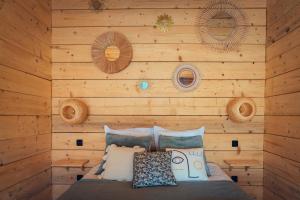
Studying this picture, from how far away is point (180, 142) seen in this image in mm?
2482

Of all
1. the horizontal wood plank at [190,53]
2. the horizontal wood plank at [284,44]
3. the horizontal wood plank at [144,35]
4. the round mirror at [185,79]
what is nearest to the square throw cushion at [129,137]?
the round mirror at [185,79]

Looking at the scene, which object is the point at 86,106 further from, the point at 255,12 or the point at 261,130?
the point at 255,12

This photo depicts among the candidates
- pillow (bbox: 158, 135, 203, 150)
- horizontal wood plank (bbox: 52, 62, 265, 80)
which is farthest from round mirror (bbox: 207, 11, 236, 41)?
pillow (bbox: 158, 135, 203, 150)

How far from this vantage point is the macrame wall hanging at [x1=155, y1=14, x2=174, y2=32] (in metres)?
2.82

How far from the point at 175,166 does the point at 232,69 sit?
1317mm

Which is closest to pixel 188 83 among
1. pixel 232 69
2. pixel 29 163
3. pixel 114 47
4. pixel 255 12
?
pixel 232 69

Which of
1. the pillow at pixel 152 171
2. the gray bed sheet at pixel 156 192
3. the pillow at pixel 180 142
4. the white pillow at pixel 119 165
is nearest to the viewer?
the gray bed sheet at pixel 156 192

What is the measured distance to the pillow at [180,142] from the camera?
2467mm

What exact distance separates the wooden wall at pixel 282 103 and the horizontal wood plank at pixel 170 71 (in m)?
0.18

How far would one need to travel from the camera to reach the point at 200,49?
111 inches

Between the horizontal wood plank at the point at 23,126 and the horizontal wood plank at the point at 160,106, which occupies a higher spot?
the horizontal wood plank at the point at 160,106

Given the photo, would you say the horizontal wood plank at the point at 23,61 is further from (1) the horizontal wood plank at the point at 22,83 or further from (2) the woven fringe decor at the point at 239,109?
(2) the woven fringe decor at the point at 239,109

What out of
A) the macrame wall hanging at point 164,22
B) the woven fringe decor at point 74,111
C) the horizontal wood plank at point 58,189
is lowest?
the horizontal wood plank at point 58,189

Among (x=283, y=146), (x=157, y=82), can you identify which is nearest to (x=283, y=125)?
(x=283, y=146)
